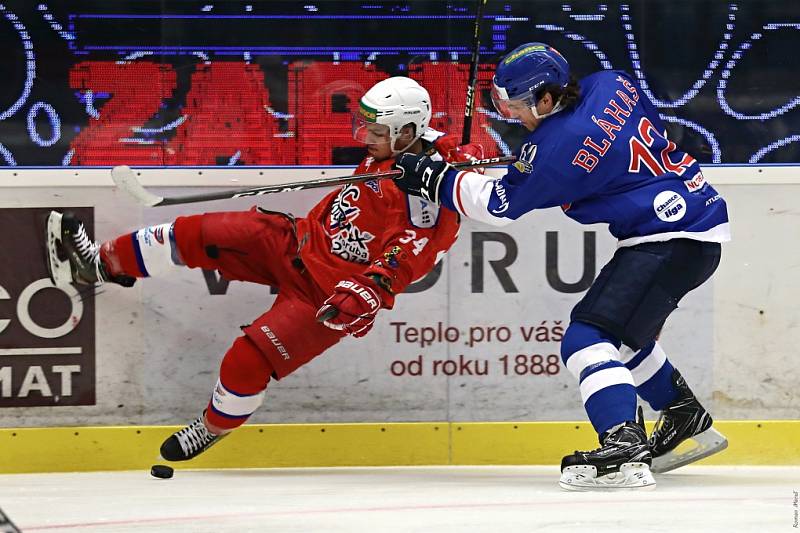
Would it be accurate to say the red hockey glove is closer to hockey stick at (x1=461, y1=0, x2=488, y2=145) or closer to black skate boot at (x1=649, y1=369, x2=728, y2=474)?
hockey stick at (x1=461, y1=0, x2=488, y2=145)

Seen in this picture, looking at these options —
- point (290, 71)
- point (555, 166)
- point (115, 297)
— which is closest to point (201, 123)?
point (290, 71)

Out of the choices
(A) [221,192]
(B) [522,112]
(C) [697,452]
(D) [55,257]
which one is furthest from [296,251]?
(C) [697,452]

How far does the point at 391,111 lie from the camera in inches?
150

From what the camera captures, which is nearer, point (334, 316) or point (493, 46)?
point (334, 316)

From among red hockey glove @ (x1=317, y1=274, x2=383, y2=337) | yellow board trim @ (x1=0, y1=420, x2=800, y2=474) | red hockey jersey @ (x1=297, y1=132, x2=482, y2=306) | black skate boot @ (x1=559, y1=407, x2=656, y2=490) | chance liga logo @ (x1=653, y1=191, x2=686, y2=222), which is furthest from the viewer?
yellow board trim @ (x1=0, y1=420, x2=800, y2=474)

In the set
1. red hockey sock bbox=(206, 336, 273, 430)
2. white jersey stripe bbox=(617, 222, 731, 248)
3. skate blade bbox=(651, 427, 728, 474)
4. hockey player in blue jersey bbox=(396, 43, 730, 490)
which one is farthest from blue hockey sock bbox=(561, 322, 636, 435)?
red hockey sock bbox=(206, 336, 273, 430)

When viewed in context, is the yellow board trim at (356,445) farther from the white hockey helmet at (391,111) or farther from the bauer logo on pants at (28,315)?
the white hockey helmet at (391,111)

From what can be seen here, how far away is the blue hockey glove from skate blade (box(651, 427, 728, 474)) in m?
1.10

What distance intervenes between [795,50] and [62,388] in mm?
2674

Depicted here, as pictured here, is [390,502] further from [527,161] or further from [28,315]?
[28,315]

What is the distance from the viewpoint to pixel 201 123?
4168 mm

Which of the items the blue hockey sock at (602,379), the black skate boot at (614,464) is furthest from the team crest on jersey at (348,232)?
the black skate boot at (614,464)

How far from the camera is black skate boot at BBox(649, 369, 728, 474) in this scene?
3.83 metres

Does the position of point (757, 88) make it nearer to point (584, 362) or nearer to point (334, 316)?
point (584, 362)
